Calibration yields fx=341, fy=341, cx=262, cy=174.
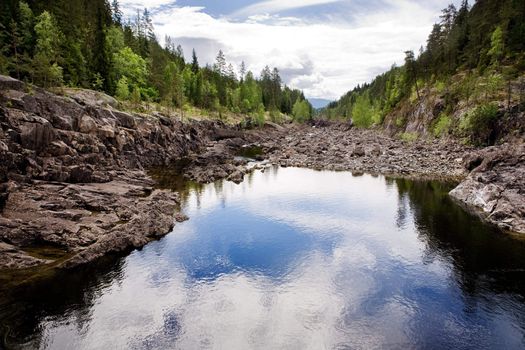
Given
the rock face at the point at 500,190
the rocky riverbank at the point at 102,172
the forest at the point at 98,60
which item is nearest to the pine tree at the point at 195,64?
the forest at the point at 98,60

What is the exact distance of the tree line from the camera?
84.9 m

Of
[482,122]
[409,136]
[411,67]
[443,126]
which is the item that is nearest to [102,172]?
[482,122]

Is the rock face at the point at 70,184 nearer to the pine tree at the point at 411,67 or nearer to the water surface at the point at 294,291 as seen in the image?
the water surface at the point at 294,291

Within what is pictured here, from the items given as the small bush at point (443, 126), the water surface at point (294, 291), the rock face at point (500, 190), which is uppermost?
the small bush at point (443, 126)

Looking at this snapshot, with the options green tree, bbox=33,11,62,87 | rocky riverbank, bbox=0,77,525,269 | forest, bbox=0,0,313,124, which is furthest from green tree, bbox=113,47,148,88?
rocky riverbank, bbox=0,77,525,269

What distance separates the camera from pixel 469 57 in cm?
10388

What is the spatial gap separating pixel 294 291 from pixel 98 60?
258 feet

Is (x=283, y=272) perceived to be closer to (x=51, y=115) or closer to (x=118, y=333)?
(x=118, y=333)

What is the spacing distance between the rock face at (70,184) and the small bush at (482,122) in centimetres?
6337

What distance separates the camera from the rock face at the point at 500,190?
3988 centimetres

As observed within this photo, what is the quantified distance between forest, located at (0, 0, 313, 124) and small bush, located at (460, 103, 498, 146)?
76.8 metres

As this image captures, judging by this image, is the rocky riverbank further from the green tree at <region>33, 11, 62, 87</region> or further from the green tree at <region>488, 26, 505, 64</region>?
the green tree at <region>488, 26, 505, 64</region>

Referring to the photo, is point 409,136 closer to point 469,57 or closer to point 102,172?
point 469,57

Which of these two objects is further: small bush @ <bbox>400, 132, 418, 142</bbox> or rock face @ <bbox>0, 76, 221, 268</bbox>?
small bush @ <bbox>400, 132, 418, 142</bbox>
